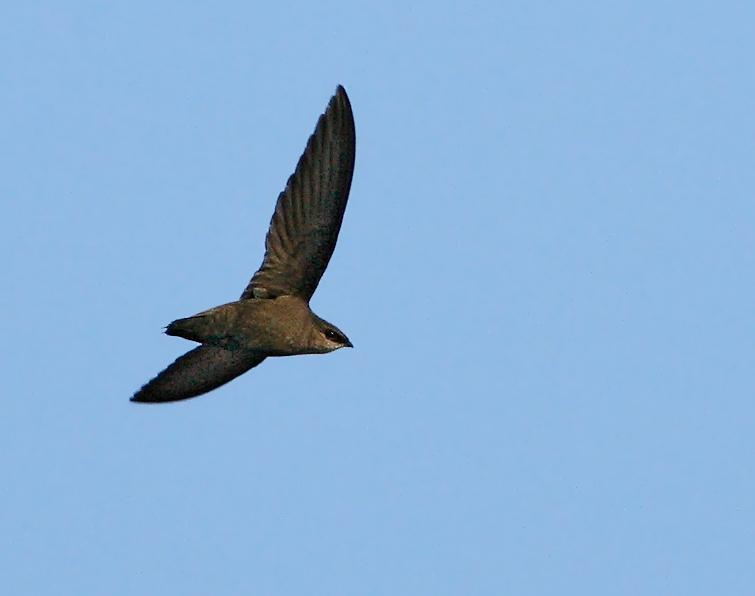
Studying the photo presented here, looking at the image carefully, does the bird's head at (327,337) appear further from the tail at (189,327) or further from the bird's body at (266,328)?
the tail at (189,327)

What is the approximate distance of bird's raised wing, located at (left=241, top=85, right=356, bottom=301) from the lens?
1398cm

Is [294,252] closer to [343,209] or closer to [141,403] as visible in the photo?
[343,209]

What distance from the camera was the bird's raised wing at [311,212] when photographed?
1398 cm

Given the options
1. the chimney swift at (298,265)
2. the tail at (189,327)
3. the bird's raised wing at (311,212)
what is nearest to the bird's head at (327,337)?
the chimney swift at (298,265)

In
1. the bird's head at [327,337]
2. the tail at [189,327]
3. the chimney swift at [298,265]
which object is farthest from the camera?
the bird's head at [327,337]

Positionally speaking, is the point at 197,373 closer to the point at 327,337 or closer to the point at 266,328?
the point at 266,328

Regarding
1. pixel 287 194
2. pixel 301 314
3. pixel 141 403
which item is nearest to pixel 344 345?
pixel 301 314

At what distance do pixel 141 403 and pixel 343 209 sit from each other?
3.14 m

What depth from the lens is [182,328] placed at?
45.4 ft

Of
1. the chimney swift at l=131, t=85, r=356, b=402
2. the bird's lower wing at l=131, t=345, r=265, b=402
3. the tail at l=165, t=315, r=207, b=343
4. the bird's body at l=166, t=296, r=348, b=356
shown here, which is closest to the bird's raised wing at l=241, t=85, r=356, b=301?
the chimney swift at l=131, t=85, r=356, b=402

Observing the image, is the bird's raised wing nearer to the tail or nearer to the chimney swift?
the chimney swift

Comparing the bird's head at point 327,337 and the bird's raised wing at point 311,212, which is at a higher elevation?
Answer: the bird's raised wing at point 311,212

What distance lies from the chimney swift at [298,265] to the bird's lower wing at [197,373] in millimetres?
975

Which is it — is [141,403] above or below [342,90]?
below
